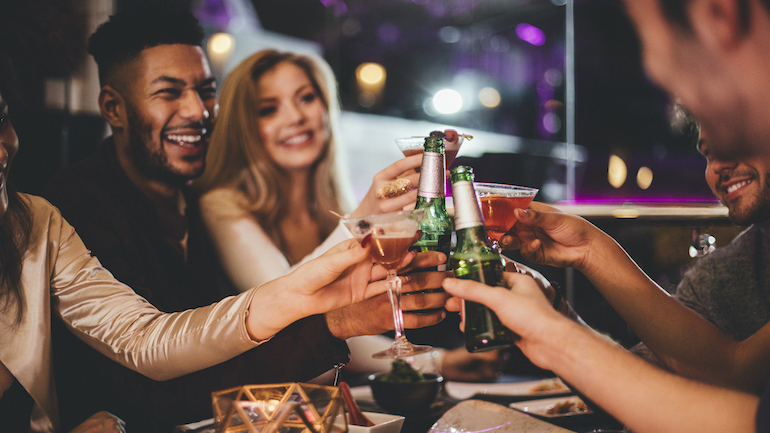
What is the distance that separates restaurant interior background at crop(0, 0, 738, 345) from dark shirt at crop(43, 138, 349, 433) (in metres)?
0.45

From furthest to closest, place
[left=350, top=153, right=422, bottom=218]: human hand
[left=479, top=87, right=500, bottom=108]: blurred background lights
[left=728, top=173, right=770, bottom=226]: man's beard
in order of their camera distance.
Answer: [left=479, top=87, right=500, bottom=108]: blurred background lights
[left=728, top=173, right=770, bottom=226]: man's beard
[left=350, top=153, right=422, bottom=218]: human hand

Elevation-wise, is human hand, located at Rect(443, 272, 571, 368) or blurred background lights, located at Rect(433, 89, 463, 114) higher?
blurred background lights, located at Rect(433, 89, 463, 114)

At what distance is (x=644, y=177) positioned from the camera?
224 inches

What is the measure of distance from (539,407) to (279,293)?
A: 838mm

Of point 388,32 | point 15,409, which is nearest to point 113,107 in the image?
point 15,409

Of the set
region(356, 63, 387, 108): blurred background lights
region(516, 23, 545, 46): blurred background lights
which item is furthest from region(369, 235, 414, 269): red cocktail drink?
region(516, 23, 545, 46): blurred background lights

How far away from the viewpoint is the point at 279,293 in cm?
130

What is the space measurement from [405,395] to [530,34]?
5.29 meters

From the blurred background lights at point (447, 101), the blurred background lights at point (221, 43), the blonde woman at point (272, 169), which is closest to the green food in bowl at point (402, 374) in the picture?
the blonde woman at point (272, 169)

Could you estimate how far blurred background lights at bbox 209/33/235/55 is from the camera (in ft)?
8.20

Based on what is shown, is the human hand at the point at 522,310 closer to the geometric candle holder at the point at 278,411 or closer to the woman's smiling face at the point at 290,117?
the geometric candle holder at the point at 278,411

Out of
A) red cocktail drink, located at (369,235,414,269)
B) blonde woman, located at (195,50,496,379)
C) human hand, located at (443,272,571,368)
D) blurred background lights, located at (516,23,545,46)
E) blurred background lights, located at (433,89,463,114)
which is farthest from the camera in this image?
blurred background lights, located at (516,23,545,46)

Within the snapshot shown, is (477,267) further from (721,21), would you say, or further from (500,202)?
(721,21)

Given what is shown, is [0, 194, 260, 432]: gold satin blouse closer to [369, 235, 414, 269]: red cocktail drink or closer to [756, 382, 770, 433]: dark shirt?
[369, 235, 414, 269]: red cocktail drink
